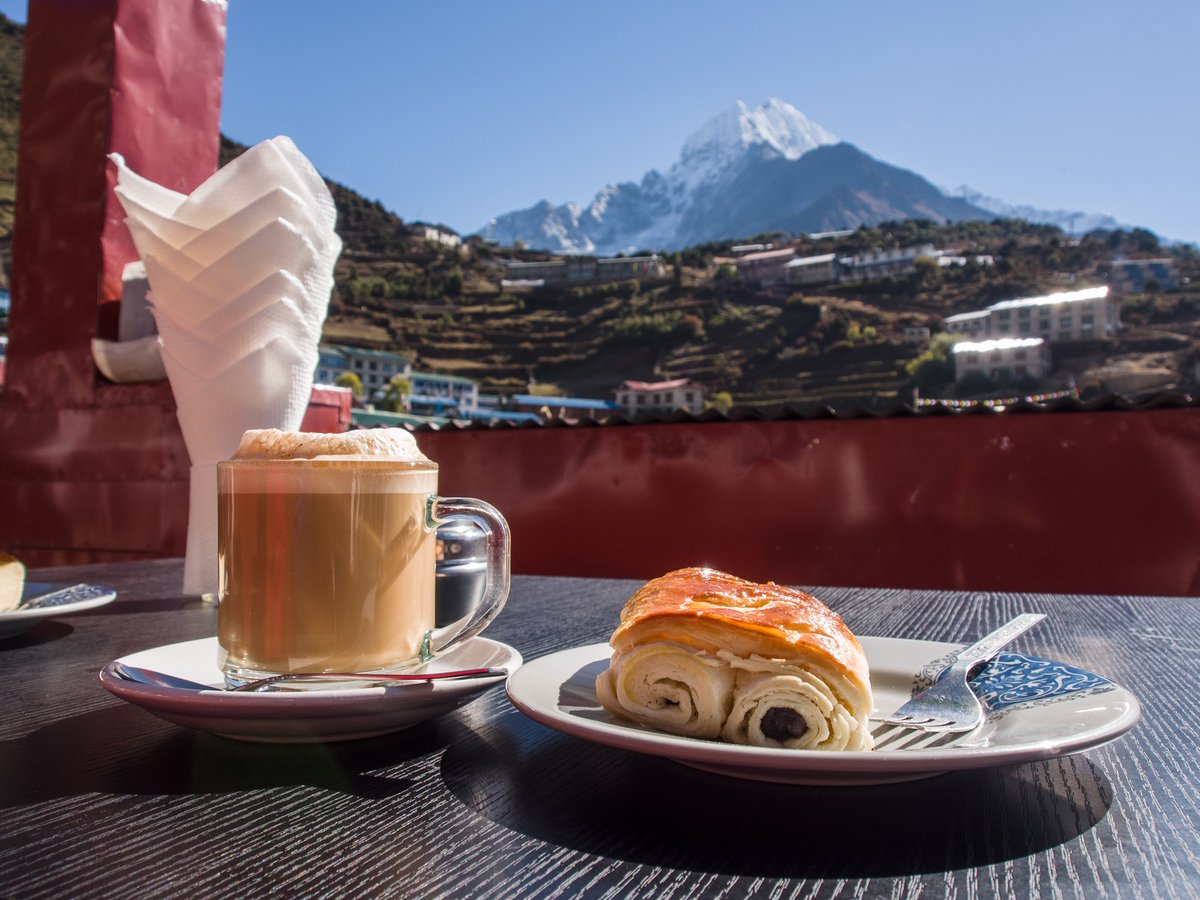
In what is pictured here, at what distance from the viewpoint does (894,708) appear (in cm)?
47

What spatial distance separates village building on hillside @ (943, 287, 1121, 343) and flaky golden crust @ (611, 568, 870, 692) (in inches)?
1876

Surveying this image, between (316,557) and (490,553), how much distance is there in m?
0.11

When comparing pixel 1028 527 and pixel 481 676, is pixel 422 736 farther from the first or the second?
pixel 1028 527

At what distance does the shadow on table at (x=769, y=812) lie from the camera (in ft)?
0.97

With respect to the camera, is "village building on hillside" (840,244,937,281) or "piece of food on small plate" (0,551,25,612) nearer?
"piece of food on small plate" (0,551,25,612)

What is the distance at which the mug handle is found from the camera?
20.5 inches

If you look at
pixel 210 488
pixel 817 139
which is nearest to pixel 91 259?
pixel 210 488

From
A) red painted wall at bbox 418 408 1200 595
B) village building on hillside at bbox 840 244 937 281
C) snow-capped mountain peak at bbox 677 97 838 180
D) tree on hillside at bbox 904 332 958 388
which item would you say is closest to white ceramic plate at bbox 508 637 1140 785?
red painted wall at bbox 418 408 1200 595

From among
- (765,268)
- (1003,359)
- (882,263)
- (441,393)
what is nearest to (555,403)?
(441,393)

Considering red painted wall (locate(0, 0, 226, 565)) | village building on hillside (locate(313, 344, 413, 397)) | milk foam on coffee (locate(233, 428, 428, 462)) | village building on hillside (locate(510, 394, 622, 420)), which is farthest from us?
village building on hillside (locate(313, 344, 413, 397))

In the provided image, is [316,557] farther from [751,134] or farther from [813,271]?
[751,134]

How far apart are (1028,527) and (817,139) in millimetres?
161887

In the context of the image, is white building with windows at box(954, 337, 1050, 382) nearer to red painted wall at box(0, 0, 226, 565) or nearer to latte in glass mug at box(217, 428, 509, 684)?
red painted wall at box(0, 0, 226, 565)

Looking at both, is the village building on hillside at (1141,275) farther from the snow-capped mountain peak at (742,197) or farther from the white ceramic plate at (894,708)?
the snow-capped mountain peak at (742,197)
